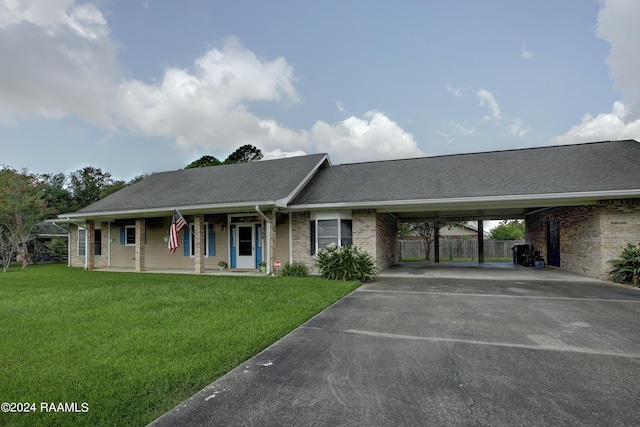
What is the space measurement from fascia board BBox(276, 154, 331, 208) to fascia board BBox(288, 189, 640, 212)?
0.48 metres

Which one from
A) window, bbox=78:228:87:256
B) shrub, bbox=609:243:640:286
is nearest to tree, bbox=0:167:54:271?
window, bbox=78:228:87:256

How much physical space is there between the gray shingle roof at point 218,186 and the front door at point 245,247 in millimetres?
1805

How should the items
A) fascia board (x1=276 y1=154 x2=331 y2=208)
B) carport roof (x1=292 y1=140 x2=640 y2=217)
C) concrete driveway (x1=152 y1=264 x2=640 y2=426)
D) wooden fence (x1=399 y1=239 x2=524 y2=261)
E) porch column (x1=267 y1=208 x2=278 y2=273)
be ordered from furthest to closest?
wooden fence (x1=399 y1=239 x2=524 y2=261) → porch column (x1=267 y1=208 x2=278 y2=273) → fascia board (x1=276 y1=154 x2=331 y2=208) → carport roof (x1=292 y1=140 x2=640 y2=217) → concrete driveway (x1=152 y1=264 x2=640 y2=426)

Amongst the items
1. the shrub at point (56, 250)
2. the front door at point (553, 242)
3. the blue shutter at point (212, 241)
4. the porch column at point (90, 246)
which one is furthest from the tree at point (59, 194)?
the front door at point (553, 242)

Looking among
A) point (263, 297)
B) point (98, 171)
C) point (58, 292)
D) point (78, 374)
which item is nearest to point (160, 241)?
point (58, 292)

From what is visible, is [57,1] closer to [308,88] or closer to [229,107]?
[229,107]

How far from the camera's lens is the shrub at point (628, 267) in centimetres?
909

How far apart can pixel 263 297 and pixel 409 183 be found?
24.7ft

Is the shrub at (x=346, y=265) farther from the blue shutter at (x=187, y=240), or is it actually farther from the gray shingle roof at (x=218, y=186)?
the blue shutter at (x=187, y=240)

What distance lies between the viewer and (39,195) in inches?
671

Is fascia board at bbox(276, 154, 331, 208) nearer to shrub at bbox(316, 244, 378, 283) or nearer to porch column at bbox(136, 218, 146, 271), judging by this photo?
shrub at bbox(316, 244, 378, 283)

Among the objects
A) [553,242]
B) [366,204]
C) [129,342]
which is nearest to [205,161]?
[366,204]

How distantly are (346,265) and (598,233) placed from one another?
7.99m

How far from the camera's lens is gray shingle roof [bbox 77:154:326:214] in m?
12.3
